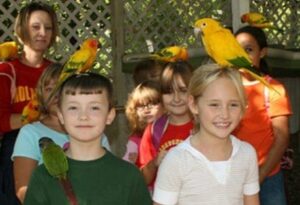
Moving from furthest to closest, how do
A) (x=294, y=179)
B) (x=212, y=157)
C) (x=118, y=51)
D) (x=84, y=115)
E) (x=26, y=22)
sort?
(x=118, y=51) < (x=294, y=179) < (x=26, y=22) < (x=212, y=157) < (x=84, y=115)

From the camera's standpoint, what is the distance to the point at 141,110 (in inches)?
171

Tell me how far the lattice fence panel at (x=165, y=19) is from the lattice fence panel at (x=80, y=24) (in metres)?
0.36

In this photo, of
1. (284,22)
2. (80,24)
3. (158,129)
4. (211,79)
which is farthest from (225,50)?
(284,22)

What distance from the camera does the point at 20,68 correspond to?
4422mm

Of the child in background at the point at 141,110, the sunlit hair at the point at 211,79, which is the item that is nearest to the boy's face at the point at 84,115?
the sunlit hair at the point at 211,79

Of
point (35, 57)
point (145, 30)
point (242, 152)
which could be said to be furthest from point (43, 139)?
point (145, 30)

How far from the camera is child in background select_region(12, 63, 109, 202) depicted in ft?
11.5

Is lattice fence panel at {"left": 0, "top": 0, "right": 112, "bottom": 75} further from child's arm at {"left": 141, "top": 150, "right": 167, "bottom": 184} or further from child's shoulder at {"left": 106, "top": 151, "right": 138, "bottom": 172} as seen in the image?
child's shoulder at {"left": 106, "top": 151, "right": 138, "bottom": 172}

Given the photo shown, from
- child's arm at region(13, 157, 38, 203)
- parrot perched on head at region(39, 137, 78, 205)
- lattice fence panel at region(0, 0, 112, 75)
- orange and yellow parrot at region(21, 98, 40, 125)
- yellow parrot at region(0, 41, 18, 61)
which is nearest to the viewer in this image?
parrot perched on head at region(39, 137, 78, 205)

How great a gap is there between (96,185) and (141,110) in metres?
1.41

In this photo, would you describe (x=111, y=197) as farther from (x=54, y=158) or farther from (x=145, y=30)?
(x=145, y=30)

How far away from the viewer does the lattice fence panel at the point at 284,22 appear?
9873 millimetres

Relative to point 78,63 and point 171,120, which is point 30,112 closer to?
point 78,63

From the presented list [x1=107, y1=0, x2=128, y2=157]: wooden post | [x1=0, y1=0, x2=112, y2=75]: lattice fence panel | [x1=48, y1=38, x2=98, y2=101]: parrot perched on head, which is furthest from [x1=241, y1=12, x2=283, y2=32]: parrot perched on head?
[x1=107, y1=0, x2=128, y2=157]: wooden post
